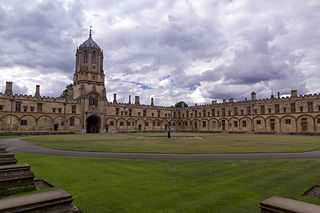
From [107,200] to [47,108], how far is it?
2025 inches

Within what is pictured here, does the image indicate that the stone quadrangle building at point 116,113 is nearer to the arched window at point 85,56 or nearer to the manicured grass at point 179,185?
the arched window at point 85,56

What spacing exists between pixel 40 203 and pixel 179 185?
13.7ft

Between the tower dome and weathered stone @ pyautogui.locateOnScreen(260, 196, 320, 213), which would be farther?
the tower dome

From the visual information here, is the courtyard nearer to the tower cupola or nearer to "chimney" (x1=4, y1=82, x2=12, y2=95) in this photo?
"chimney" (x1=4, y1=82, x2=12, y2=95)

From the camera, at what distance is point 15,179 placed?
5.38 m

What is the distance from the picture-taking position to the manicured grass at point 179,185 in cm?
481

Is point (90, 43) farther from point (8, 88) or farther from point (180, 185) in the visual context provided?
point (180, 185)

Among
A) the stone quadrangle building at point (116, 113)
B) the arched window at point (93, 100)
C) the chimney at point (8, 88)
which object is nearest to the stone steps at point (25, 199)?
the stone quadrangle building at point (116, 113)

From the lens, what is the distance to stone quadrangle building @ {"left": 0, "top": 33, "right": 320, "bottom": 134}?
45312 mm

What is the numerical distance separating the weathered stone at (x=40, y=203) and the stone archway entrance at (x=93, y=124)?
56.5 m

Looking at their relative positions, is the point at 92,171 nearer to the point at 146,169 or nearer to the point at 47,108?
the point at 146,169

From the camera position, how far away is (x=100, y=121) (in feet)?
186

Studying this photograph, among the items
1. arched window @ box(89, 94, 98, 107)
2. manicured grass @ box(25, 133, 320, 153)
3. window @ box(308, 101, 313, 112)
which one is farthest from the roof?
window @ box(308, 101, 313, 112)

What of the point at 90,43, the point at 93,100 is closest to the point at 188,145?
the point at 93,100
